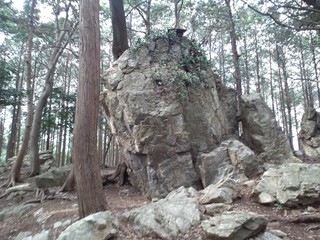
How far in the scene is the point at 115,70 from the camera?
26.1 ft

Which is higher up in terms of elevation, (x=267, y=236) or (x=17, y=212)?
(x=267, y=236)

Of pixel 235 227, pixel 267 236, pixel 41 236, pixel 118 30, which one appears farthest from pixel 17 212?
pixel 118 30

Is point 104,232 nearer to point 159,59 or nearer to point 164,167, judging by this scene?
point 164,167

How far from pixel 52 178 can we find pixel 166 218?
5.97m

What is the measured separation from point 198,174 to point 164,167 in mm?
925

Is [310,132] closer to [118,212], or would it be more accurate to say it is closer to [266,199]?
[266,199]

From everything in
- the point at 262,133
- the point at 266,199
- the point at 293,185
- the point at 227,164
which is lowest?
the point at 266,199

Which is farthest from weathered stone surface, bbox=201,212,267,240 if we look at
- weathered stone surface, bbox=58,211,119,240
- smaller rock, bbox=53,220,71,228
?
smaller rock, bbox=53,220,71,228

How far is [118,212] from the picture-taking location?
16.5 feet

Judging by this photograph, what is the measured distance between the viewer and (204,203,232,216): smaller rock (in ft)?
13.5

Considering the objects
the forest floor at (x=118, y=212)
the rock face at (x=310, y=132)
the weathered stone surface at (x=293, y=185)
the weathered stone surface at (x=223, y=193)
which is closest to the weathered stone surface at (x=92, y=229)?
the forest floor at (x=118, y=212)

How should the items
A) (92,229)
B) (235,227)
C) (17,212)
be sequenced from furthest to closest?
(17,212), (92,229), (235,227)

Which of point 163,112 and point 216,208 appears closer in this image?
point 216,208

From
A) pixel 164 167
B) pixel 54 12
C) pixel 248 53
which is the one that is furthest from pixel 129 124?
pixel 248 53
